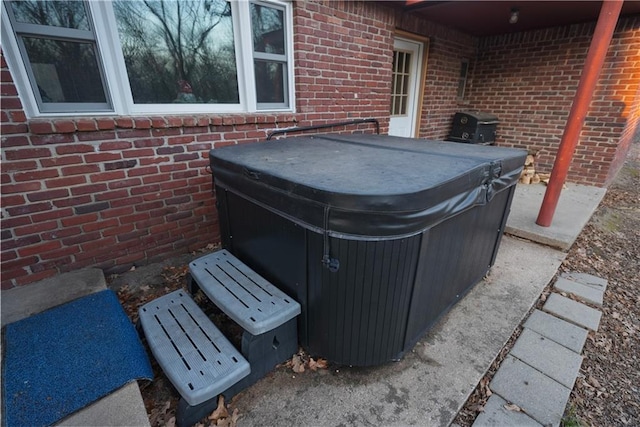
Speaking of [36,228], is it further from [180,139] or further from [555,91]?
[555,91]

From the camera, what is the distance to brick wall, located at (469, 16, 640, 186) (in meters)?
3.95

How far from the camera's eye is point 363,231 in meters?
1.16

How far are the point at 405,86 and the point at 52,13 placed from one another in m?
4.11

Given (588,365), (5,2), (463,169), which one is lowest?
(588,365)

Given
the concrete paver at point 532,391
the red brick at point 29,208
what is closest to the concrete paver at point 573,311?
the concrete paver at point 532,391

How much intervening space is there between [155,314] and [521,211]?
372cm

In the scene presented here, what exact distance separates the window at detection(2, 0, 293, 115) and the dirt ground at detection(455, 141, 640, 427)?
2.72m

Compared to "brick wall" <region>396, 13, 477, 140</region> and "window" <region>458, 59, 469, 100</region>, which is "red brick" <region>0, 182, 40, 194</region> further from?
"window" <region>458, 59, 469, 100</region>

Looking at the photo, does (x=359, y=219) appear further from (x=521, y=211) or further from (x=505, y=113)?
(x=505, y=113)

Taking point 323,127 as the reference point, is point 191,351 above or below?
below

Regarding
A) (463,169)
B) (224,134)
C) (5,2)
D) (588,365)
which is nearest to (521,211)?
(588,365)

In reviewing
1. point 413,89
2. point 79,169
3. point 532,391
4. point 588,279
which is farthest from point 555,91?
point 79,169

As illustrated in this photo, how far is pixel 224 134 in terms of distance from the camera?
8.11ft

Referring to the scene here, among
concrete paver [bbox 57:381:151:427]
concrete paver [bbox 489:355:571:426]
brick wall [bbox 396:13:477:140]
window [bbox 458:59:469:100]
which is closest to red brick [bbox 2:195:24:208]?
concrete paver [bbox 57:381:151:427]
